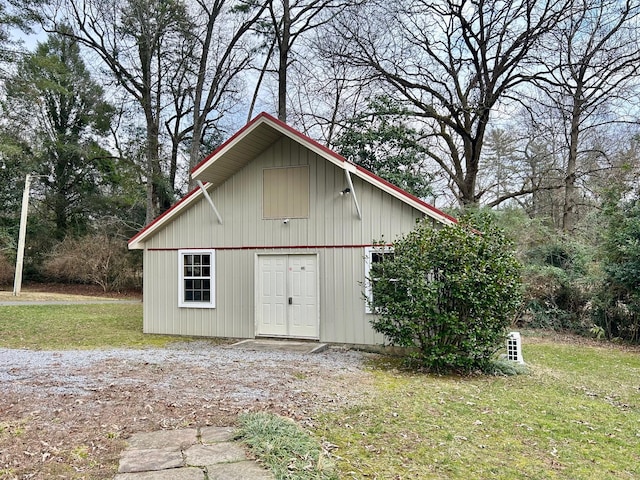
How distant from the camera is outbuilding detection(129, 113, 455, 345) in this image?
9.98 m

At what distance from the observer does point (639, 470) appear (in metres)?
4.02

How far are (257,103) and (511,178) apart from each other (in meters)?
13.4

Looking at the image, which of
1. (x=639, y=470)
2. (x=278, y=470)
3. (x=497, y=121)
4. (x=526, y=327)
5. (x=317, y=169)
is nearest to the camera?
(x=278, y=470)

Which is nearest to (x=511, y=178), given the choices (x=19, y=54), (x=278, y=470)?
(x=278, y=470)

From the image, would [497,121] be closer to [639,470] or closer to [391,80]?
[391,80]

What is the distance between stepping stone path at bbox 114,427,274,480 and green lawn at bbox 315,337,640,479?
840 millimetres

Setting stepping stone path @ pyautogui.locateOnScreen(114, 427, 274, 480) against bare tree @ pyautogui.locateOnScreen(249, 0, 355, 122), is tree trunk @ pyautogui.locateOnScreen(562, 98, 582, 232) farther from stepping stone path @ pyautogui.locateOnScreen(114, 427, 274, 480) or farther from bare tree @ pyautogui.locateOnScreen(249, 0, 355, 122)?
stepping stone path @ pyautogui.locateOnScreen(114, 427, 274, 480)

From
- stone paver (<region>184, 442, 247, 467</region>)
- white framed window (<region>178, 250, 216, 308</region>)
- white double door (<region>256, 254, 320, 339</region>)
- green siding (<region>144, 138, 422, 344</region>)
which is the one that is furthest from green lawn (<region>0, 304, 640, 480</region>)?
white framed window (<region>178, 250, 216, 308</region>)

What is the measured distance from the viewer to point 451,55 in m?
19.8

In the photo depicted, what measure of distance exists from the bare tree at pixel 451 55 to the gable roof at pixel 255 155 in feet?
34.9

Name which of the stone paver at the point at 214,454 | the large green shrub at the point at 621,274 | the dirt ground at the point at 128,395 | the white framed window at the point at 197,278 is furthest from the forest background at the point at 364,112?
the stone paver at the point at 214,454

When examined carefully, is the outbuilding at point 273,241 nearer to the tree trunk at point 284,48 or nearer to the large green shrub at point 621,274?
the large green shrub at point 621,274

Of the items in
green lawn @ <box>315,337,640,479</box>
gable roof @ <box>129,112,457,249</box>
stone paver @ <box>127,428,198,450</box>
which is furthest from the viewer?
gable roof @ <box>129,112,457,249</box>

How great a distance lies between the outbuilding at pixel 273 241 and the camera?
9977 millimetres
